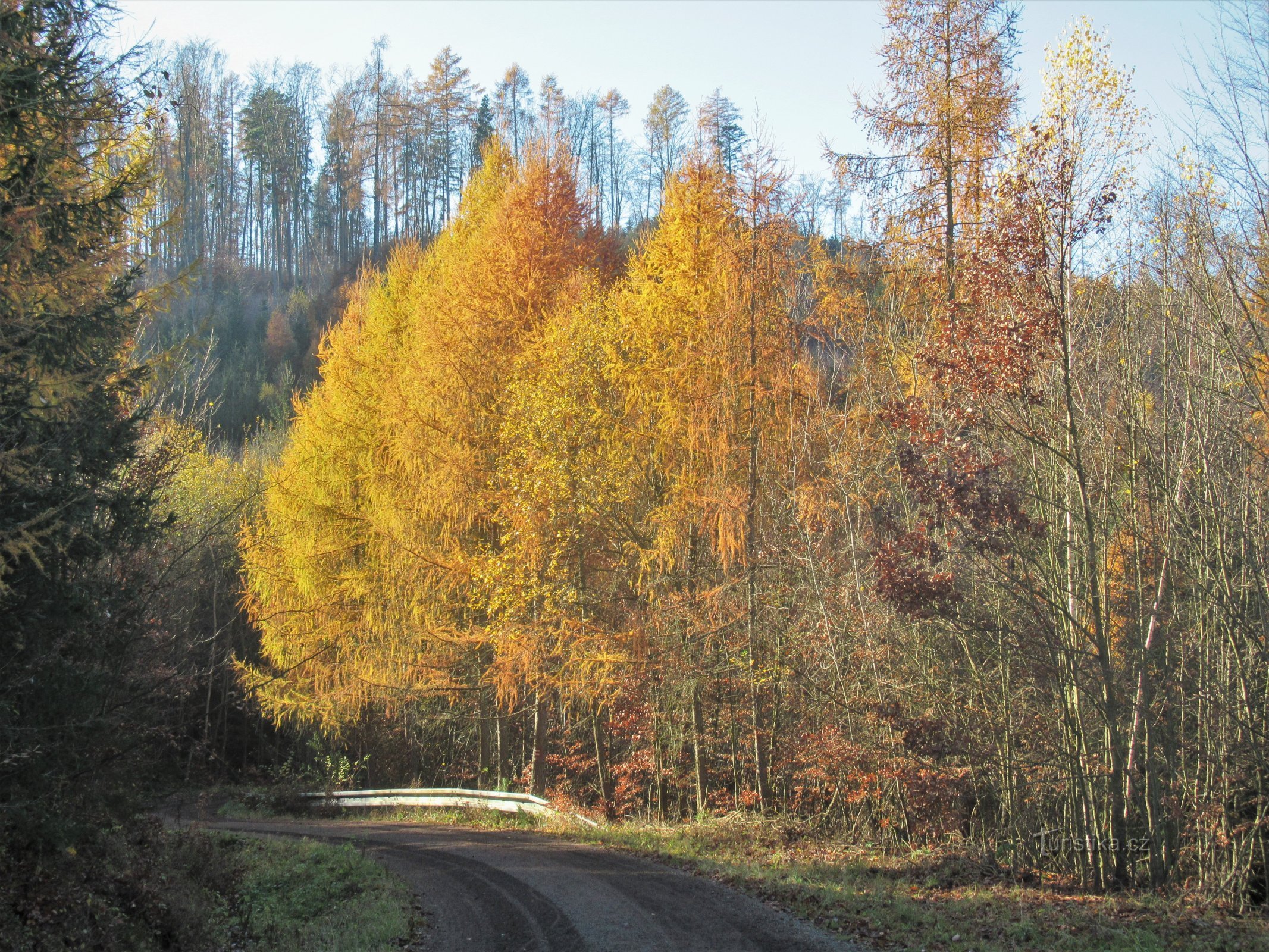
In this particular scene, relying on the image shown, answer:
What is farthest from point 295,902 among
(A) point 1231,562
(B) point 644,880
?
(A) point 1231,562

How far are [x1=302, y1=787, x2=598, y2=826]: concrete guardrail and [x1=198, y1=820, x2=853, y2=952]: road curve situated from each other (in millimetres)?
2059

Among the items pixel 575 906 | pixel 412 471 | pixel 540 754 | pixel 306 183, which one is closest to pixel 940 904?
pixel 575 906

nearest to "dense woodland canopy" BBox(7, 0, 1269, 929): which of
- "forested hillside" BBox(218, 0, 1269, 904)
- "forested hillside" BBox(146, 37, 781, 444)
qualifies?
"forested hillside" BBox(218, 0, 1269, 904)

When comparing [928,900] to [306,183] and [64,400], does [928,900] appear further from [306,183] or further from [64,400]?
[306,183]

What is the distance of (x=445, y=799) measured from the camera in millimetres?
17922

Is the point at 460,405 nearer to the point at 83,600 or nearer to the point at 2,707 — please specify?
the point at 83,600

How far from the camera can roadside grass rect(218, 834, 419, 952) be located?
8570 millimetres

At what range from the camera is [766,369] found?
13852mm

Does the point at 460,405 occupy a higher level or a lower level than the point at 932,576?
higher

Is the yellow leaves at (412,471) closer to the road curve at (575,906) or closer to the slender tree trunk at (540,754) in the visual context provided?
the slender tree trunk at (540,754)

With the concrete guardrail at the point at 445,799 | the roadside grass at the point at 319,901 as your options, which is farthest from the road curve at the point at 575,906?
the concrete guardrail at the point at 445,799

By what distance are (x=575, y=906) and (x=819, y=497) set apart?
628 centimetres

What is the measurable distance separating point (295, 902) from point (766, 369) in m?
9.59

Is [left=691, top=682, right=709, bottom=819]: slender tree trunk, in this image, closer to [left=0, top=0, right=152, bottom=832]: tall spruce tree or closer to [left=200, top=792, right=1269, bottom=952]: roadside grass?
[left=200, top=792, right=1269, bottom=952]: roadside grass
